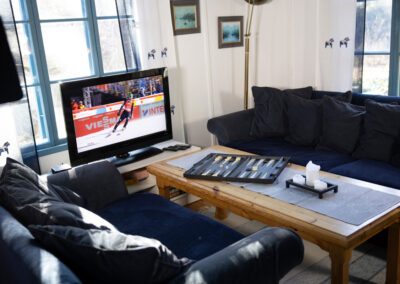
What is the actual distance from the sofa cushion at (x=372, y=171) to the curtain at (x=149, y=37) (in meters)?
1.68

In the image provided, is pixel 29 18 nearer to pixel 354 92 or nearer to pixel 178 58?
pixel 178 58

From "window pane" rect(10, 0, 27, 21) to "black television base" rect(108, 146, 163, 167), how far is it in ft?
4.06

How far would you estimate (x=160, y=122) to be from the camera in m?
3.51

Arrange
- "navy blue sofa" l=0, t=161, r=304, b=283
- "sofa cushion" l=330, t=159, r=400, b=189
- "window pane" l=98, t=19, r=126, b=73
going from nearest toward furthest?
"navy blue sofa" l=0, t=161, r=304, b=283, "sofa cushion" l=330, t=159, r=400, b=189, "window pane" l=98, t=19, r=126, b=73

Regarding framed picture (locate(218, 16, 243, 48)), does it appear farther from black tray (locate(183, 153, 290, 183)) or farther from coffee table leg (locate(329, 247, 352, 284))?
coffee table leg (locate(329, 247, 352, 284))

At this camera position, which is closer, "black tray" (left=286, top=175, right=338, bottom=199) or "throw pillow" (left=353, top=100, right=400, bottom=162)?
"black tray" (left=286, top=175, right=338, bottom=199)

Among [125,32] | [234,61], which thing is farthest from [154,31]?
[234,61]

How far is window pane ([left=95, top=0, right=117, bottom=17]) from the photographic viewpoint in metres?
3.46

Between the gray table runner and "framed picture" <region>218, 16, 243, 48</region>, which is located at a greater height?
"framed picture" <region>218, 16, 243, 48</region>

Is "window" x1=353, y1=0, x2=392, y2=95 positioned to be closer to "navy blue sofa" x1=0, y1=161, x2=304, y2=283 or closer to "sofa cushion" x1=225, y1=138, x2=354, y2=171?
"sofa cushion" x1=225, y1=138, x2=354, y2=171

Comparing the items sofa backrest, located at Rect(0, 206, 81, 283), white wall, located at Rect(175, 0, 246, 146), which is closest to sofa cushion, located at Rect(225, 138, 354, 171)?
white wall, located at Rect(175, 0, 246, 146)

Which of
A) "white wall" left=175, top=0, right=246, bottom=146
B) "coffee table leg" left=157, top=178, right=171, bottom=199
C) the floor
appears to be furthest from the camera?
"white wall" left=175, top=0, right=246, bottom=146

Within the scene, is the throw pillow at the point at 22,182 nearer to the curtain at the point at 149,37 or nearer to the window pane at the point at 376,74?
the curtain at the point at 149,37

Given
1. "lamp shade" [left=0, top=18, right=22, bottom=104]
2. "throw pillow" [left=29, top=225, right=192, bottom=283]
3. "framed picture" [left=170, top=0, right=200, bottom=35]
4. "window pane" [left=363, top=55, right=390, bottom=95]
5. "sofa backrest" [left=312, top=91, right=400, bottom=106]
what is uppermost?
"framed picture" [left=170, top=0, right=200, bottom=35]
